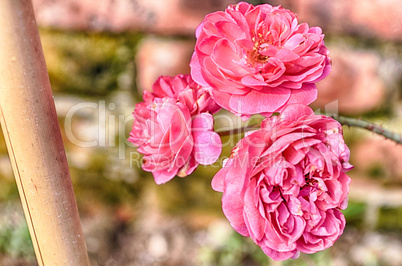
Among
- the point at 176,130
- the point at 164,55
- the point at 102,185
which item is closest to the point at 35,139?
the point at 176,130

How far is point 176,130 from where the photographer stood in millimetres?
305

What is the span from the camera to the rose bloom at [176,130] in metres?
0.30

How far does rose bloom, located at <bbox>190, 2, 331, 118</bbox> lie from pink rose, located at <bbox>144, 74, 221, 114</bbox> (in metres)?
0.02

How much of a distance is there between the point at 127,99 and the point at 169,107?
1.24 feet

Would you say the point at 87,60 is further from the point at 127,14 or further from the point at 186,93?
the point at 186,93

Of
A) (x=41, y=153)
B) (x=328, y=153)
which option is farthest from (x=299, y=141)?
(x=41, y=153)

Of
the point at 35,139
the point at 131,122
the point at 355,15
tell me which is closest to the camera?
the point at 35,139

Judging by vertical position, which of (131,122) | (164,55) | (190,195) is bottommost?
(190,195)

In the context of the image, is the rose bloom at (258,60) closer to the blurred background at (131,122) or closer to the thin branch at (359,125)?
the thin branch at (359,125)

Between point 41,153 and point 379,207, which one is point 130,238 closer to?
point 379,207

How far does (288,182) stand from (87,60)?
472mm

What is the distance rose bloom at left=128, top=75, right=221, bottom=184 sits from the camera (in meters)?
0.30

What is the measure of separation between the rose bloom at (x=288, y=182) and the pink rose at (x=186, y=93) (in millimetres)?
57

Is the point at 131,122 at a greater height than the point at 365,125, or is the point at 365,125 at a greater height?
the point at 365,125
